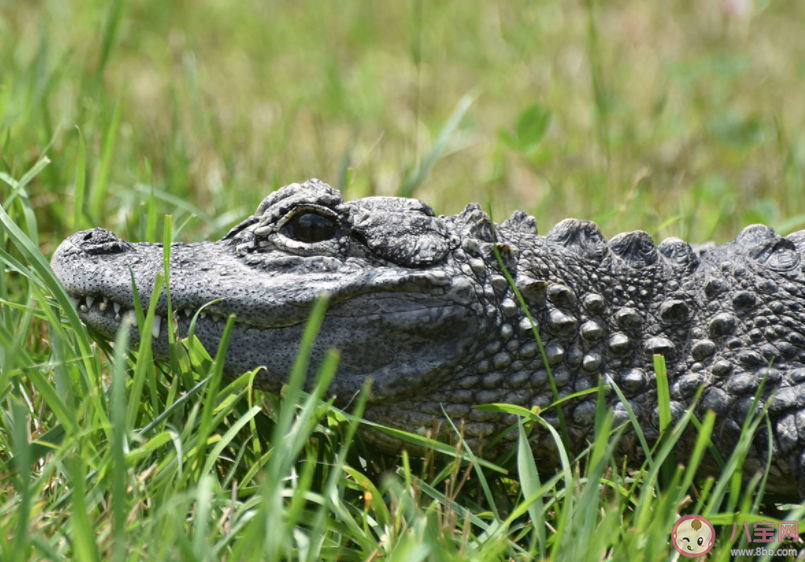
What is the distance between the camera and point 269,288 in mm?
2338

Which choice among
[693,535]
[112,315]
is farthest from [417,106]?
[693,535]

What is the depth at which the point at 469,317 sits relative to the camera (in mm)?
2377

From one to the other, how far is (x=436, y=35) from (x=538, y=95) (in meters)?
1.80

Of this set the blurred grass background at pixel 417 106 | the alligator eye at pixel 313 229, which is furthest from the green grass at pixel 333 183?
the alligator eye at pixel 313 229

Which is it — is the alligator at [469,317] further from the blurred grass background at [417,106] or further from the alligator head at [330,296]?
the blurred grass background at [417,106]

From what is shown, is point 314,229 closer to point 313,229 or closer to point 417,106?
point 313,229

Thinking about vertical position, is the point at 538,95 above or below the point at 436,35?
below

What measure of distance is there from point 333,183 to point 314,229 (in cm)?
219

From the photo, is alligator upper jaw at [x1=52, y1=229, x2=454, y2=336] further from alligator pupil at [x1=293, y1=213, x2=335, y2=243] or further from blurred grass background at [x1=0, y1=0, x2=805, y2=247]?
blurred grass background at [x1=0, y1=0, x2=805, y2=247]

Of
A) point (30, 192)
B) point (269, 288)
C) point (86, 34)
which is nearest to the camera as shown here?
point (269, 288)

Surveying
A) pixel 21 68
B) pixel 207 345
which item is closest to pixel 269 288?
pixel 207 345

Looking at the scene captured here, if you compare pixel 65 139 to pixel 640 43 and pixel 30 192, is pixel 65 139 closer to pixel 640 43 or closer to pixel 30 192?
pixel 30 192

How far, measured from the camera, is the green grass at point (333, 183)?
5.98 feet

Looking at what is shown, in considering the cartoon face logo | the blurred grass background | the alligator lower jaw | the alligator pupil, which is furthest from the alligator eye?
the cartoon face logo
